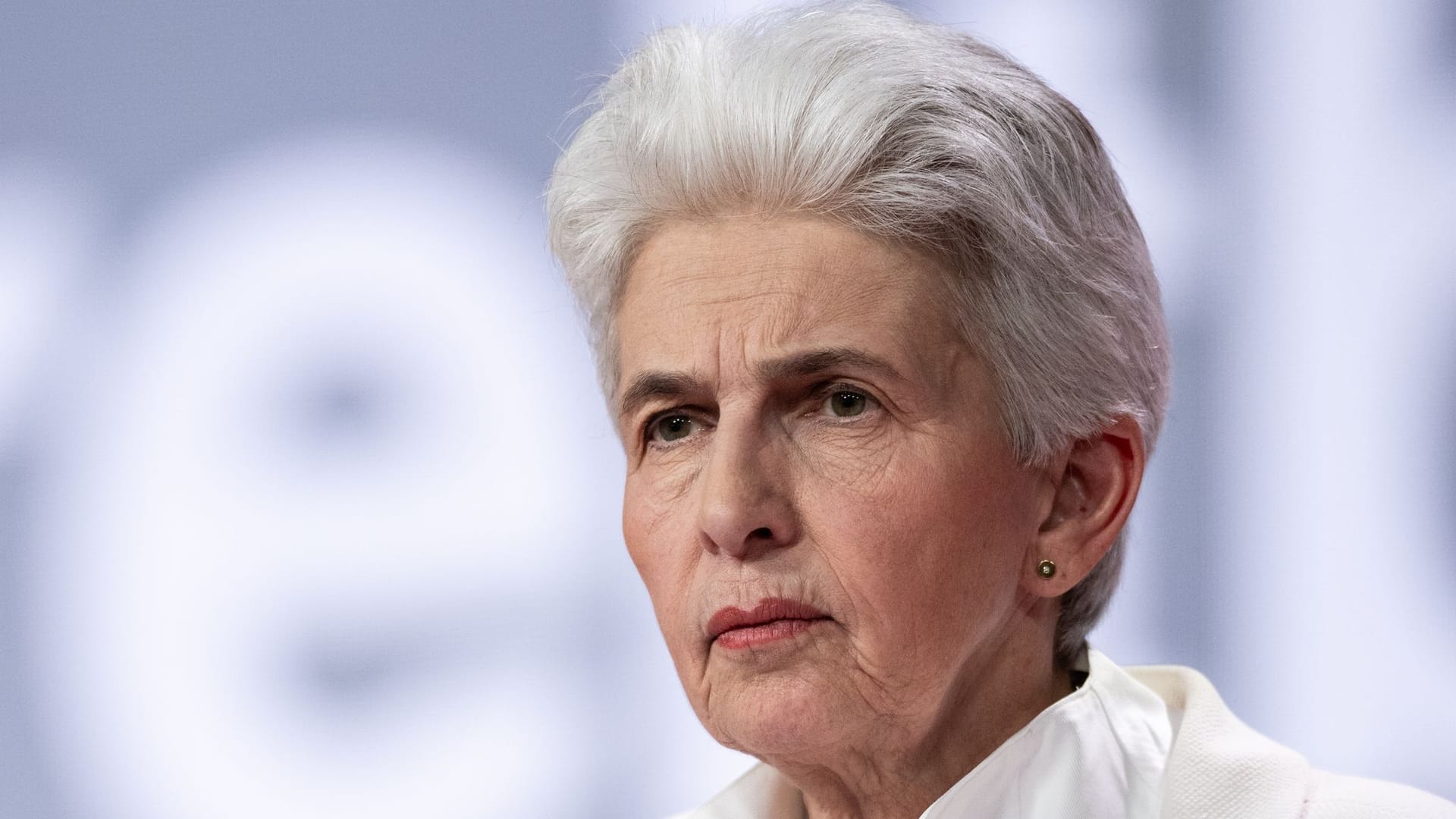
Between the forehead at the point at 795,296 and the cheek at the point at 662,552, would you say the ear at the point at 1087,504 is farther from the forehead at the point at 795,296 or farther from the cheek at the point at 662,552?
the cheek at the point at 662,552

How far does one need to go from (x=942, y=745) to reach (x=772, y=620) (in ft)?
0.88

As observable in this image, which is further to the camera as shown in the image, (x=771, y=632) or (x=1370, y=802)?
(x=1370, y=802)

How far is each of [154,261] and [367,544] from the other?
0.61 m

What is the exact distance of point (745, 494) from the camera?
1.52 metres

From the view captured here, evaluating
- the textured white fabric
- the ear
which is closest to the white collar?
the textured white fabric

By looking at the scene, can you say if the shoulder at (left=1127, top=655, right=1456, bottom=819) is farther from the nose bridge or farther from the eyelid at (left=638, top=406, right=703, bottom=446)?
the eyelid at (left=638, top=406, right=703, bottom=446)

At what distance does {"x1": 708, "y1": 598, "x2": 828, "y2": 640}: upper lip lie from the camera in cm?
153

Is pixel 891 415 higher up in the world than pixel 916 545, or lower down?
higher up

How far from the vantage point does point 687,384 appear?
1634mm

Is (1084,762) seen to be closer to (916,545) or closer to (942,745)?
(942,745)

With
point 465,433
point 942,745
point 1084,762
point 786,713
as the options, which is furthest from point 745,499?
point 465,433

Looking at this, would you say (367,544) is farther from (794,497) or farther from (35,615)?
(794,497)

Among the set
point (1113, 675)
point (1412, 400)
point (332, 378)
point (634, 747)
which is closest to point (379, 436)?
point (332, 378)

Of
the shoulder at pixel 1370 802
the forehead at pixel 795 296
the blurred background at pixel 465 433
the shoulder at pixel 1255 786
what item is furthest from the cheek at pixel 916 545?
the blurred background at pixel 465 433
